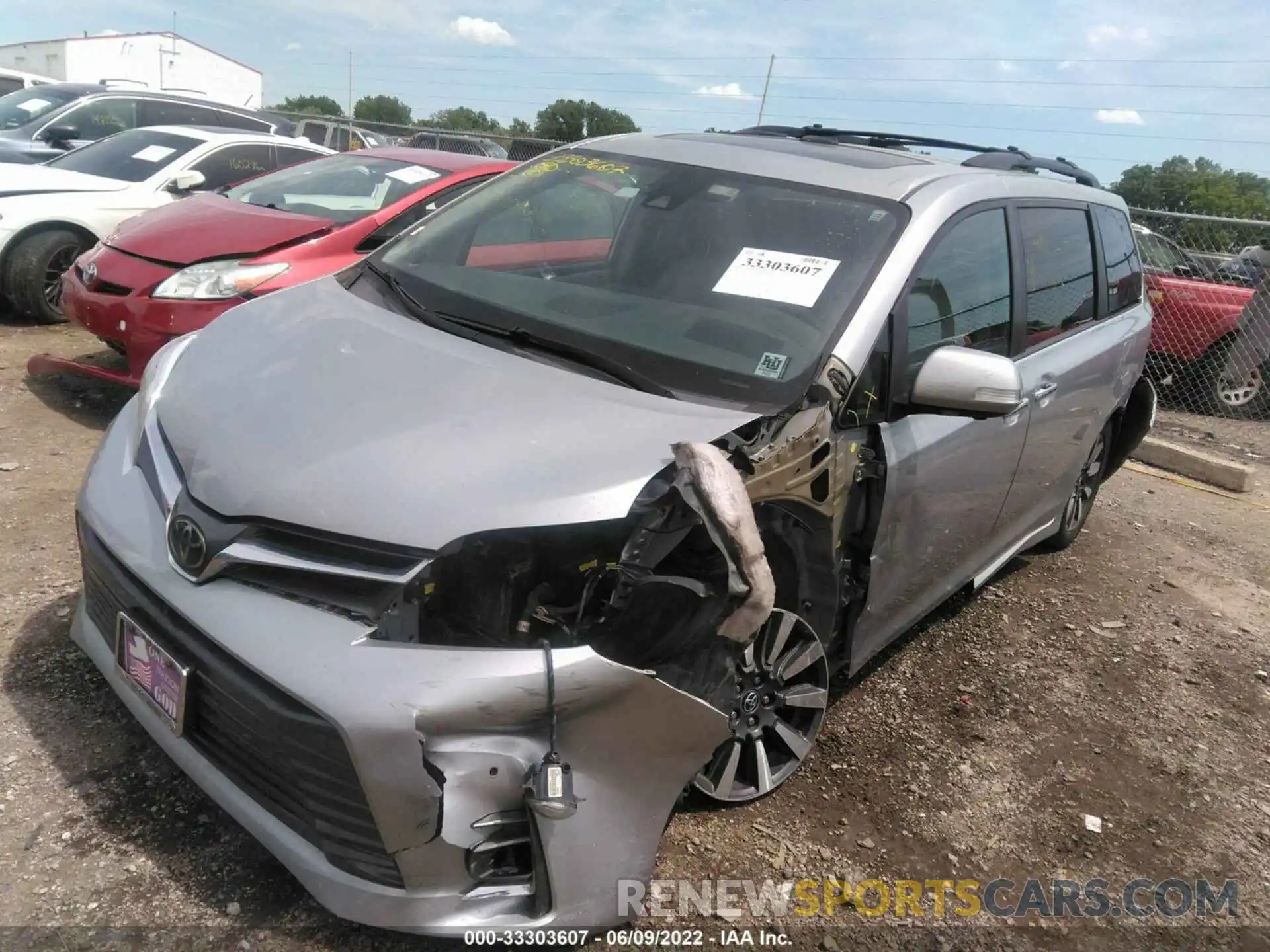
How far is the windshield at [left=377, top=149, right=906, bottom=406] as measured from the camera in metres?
2.55

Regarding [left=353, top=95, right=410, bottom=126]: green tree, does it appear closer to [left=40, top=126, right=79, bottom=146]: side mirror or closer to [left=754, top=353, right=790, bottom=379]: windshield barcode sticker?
[left=40, top=126, right=79, bottom=146]: side mirror

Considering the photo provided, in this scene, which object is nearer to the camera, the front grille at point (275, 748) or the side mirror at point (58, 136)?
the front grille at point (275, 748)

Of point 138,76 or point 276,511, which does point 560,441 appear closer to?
point 276,511

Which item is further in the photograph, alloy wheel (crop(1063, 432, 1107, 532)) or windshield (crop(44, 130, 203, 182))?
windshield (crop(44, 130, 203, 182))

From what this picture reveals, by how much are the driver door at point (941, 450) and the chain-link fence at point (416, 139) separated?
9902 mm

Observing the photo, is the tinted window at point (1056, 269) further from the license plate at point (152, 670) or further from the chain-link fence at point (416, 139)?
the chain-link fence at point (416, 139)

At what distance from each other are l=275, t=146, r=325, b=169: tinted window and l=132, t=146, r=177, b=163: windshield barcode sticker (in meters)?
0.79

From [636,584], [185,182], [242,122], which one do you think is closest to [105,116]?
[242,122]

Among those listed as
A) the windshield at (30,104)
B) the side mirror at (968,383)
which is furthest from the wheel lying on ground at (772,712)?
the windshield at (30,104)

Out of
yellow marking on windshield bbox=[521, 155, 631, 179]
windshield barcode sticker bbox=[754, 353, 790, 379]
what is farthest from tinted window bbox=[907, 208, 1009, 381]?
yellow marking on windshield bbox=[521, 155, 631, 179]

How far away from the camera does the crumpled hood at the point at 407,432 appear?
1.99 metres

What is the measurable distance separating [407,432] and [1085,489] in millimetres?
4057

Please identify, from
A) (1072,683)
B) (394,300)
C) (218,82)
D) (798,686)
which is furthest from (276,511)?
(218,82)

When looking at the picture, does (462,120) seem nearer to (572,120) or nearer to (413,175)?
(572,120)
